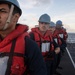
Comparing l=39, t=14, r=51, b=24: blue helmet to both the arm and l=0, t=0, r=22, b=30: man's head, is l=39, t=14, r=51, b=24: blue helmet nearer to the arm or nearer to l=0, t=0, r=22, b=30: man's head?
l=0, t=0, r=22, b=30: man's head

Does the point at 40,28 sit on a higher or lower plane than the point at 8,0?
lower

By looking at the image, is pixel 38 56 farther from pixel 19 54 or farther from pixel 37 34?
pixel 37 34

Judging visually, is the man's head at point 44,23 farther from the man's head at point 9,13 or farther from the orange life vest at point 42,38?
the man's head at point 9,13

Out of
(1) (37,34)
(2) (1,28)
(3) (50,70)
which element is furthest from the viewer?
(3) (50,70)

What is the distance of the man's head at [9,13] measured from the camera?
11.0ft

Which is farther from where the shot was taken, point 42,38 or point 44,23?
point 44,23

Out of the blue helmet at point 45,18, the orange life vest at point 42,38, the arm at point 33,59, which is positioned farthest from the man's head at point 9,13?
the blue helmet at point 45,18

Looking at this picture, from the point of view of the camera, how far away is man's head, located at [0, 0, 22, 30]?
132 inches

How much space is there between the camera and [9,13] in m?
3.45

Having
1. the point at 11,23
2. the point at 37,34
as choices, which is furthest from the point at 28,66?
the point at 37,34

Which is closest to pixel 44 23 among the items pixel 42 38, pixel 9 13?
pixel 42 38

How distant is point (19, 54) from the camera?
134 inches

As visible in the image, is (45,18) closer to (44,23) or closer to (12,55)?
(44,23)

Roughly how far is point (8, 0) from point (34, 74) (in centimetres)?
85
